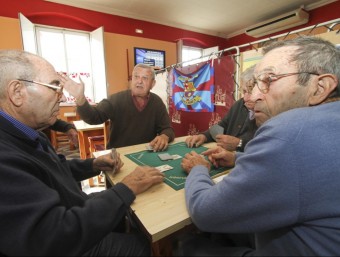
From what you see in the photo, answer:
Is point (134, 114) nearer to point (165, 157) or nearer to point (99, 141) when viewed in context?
point (165, 157)

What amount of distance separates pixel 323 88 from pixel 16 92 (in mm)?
1124

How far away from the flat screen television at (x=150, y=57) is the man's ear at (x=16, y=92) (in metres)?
4.24

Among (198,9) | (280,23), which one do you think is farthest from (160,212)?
(280,23)

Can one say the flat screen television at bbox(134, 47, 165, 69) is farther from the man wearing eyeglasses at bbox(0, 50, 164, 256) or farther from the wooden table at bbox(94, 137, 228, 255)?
the wooden table at bbox(94, 137, 228, 255)

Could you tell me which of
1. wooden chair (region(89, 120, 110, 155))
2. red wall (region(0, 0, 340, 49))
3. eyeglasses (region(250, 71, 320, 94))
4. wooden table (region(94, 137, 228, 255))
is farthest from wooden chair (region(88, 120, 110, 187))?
red wall (region(0, 0, 340, 49))

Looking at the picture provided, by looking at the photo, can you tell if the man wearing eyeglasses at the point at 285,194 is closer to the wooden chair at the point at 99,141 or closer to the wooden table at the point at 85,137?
the wooden chair at the point at 99,141

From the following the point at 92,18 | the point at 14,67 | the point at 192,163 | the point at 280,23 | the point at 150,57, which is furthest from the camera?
the point at 150,57

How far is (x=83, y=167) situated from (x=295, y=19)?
5.53 m

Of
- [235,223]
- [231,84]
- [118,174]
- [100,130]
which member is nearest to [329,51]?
[235,223]

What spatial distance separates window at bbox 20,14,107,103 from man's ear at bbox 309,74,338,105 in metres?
4.36

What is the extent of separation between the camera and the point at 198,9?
4.54 meters

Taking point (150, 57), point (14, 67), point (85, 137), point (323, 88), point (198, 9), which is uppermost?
point (198, 9)

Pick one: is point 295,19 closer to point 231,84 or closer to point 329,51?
point 231,84

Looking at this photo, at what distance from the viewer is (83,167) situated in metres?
1.19
